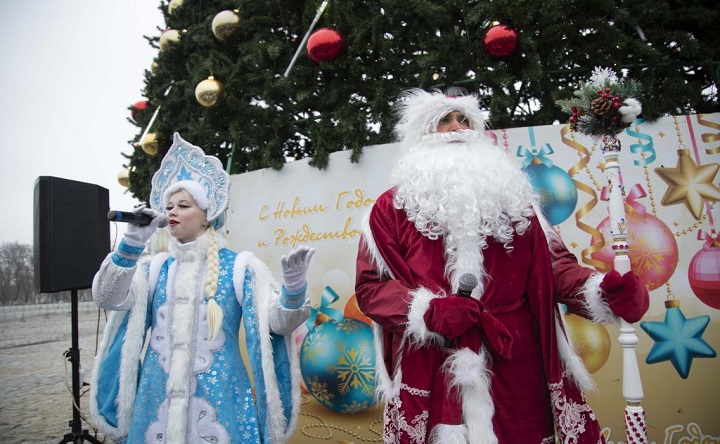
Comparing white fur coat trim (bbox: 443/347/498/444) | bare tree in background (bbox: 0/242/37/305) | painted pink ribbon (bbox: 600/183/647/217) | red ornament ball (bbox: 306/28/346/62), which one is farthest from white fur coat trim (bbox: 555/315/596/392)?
bare tree in background (bbox: 0/242/37/305)

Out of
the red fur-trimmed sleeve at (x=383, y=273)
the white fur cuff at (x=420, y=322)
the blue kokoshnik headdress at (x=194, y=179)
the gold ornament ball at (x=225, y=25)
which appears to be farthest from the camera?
the gold ornament ball at (x=225, y=25)

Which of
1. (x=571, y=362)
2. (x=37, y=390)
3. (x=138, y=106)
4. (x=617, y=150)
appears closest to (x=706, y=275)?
(x=617, y=150)

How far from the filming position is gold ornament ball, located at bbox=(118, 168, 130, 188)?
565cm

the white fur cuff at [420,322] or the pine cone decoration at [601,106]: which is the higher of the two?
the pine cone decoration at [601,106]

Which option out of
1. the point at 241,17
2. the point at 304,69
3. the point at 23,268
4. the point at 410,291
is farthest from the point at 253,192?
the point at 23,268

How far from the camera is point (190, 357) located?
2.21 m

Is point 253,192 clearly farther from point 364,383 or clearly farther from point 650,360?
point 650,360

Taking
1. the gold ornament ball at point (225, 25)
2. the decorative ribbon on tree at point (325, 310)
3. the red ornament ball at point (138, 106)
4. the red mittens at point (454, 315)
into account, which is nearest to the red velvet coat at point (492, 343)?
the red mittens at point (454, 315)

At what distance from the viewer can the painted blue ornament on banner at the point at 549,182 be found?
323 cm

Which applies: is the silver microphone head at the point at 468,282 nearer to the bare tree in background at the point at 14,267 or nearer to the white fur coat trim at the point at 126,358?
the white fur coat trim at the point at 126,358

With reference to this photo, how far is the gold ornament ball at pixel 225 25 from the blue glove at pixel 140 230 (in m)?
2.70

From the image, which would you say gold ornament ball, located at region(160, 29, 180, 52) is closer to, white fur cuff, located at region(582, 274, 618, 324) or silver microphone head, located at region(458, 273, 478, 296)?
silver microphone head, located at region(458, 273, 478, 296)

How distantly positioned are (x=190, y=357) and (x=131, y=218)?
2.30 ft

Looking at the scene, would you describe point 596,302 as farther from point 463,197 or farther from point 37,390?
point 37,390
